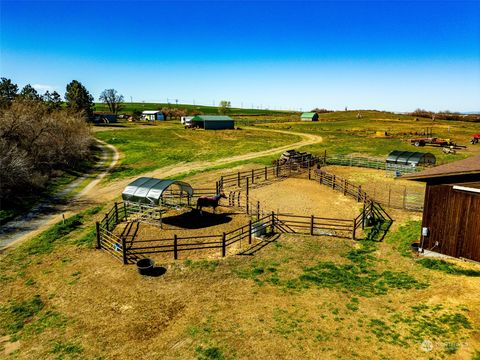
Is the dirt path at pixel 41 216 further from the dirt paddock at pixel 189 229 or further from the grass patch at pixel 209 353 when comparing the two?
the grass patch at pixel 209 353

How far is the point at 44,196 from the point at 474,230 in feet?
109

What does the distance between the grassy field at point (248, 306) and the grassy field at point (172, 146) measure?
26.2 metres

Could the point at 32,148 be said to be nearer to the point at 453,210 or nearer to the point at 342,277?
the point at 342,277

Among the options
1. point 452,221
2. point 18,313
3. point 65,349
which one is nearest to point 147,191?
point 18,313

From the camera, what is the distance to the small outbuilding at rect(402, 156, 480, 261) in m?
15.3

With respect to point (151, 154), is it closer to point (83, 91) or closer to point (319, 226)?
point (319, 226)

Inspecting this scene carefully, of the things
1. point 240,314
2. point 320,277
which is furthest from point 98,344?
point 320,277

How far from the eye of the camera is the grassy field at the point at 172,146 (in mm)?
47219

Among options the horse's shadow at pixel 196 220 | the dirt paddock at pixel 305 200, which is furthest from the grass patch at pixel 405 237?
the horse's shadow at pixel 196 220

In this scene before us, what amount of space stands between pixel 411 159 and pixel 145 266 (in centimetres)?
3344

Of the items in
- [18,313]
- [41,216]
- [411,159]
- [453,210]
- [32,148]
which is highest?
[32,148]

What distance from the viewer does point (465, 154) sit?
160 ft

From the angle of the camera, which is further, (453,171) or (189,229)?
(189,229)

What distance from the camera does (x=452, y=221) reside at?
16.0 meters
